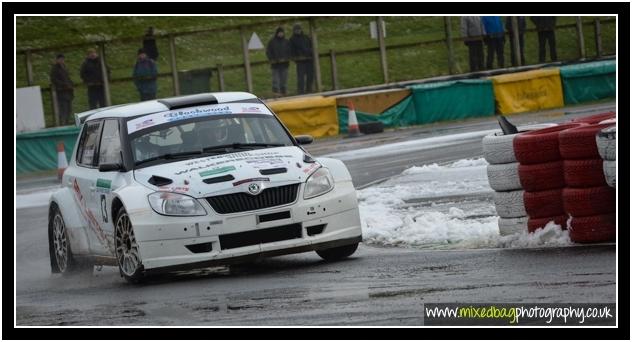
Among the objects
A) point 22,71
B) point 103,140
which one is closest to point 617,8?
point 103,140

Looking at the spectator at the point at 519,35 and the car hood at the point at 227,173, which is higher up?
the car hood at the point at 227,173

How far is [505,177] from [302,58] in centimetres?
1790

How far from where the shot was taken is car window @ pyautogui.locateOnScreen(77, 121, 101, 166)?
39.4ft

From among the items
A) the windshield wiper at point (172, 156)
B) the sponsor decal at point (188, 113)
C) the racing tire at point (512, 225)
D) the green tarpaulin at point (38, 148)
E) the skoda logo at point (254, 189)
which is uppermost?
the sponsor decal at point (188, 113)

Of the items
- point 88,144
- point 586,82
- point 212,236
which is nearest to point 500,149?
point 212,236

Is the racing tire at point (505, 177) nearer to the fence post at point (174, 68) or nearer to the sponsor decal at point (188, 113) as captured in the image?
the sponsor decal at point (188, 113)

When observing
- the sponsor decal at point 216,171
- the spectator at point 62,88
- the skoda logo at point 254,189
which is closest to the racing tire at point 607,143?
the skoda logo at point 254,189

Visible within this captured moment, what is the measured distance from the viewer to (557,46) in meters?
31.0

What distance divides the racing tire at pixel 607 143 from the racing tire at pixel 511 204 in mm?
1122

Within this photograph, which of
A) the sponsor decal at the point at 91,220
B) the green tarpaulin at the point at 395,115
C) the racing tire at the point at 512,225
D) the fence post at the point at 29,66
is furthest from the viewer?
the green tarpaulin at the point at 395,115

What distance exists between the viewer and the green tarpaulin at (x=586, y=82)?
28411 mm

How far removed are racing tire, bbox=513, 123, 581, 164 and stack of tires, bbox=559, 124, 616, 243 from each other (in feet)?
0.53

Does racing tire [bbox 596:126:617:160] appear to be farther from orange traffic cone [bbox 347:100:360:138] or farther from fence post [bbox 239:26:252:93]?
fence post [bbox 239:26:252:93]

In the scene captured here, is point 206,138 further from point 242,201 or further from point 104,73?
point 104,73
